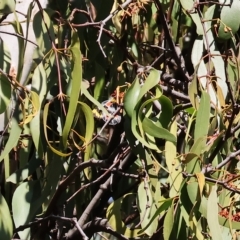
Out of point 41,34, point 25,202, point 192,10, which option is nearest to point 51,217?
point 25,202

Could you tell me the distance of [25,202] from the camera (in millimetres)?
985

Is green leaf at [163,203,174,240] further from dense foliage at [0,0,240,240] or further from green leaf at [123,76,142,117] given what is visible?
green leaf at [123,76,142,117]

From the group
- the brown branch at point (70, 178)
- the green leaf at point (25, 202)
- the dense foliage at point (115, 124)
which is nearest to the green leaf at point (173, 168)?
the dense foliage at point (115, 124)

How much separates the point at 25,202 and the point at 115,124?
0.87 feet

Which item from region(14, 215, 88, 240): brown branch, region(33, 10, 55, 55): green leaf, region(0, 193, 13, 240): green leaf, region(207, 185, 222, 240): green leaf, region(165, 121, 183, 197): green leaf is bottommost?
region(14, 215, 88, 240): brown branch

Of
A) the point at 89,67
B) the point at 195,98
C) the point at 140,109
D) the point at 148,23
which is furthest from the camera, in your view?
the point at 148,23

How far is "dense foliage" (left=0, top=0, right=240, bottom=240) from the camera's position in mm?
884

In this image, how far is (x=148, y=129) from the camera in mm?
885

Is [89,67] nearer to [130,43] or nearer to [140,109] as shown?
[130,43]

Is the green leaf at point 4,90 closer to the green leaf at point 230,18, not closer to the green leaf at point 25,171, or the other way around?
the green leaf at point 25,171

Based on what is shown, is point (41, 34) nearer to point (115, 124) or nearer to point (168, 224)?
point (115, 124)

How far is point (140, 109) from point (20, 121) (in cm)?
19

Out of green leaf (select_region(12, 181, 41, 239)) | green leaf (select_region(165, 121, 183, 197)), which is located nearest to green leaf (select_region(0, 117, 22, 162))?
green leaf (select_region(12, 181, 41, 239))

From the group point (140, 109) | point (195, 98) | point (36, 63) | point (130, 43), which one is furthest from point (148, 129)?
point (130, 43)
